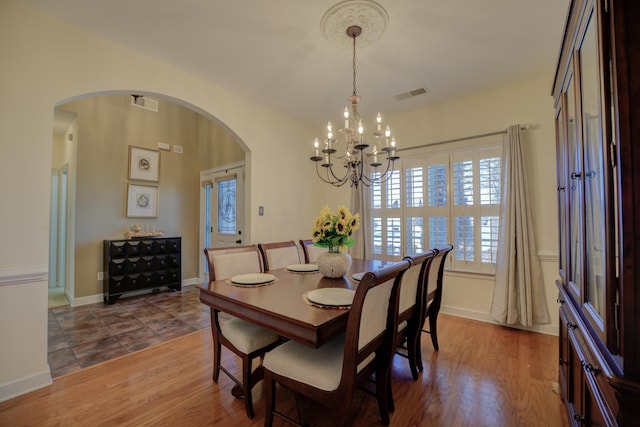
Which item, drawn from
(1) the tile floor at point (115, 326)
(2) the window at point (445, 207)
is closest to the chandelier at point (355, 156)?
(2) the window at point (445, 207)

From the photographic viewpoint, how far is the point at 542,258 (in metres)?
2.89

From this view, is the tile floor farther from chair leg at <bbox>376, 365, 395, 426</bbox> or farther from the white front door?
chair leg at <bbox>376, 365, 395, 426</bbox>

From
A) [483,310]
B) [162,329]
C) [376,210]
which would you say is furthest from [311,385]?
[376,210]

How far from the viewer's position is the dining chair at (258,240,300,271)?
2.59 metres

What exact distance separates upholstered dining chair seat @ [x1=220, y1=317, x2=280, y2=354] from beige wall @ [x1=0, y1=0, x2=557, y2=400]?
1.38 metres

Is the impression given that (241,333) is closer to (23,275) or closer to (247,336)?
(247,336)

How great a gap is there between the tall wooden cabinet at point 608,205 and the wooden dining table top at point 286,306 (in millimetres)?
941

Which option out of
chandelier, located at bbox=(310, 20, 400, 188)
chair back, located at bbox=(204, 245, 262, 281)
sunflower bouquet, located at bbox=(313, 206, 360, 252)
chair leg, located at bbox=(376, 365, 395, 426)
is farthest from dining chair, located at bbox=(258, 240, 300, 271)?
chair leg, located at bbox=(376, 365, 395, 426)

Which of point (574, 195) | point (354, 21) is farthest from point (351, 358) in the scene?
point (354, 21)

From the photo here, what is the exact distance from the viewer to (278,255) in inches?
107

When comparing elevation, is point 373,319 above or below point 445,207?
below

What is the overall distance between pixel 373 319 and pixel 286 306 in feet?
1.51

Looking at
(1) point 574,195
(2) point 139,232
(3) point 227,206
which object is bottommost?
(2) point 139,232

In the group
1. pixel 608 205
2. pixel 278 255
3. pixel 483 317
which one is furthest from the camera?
pixel 483 317
